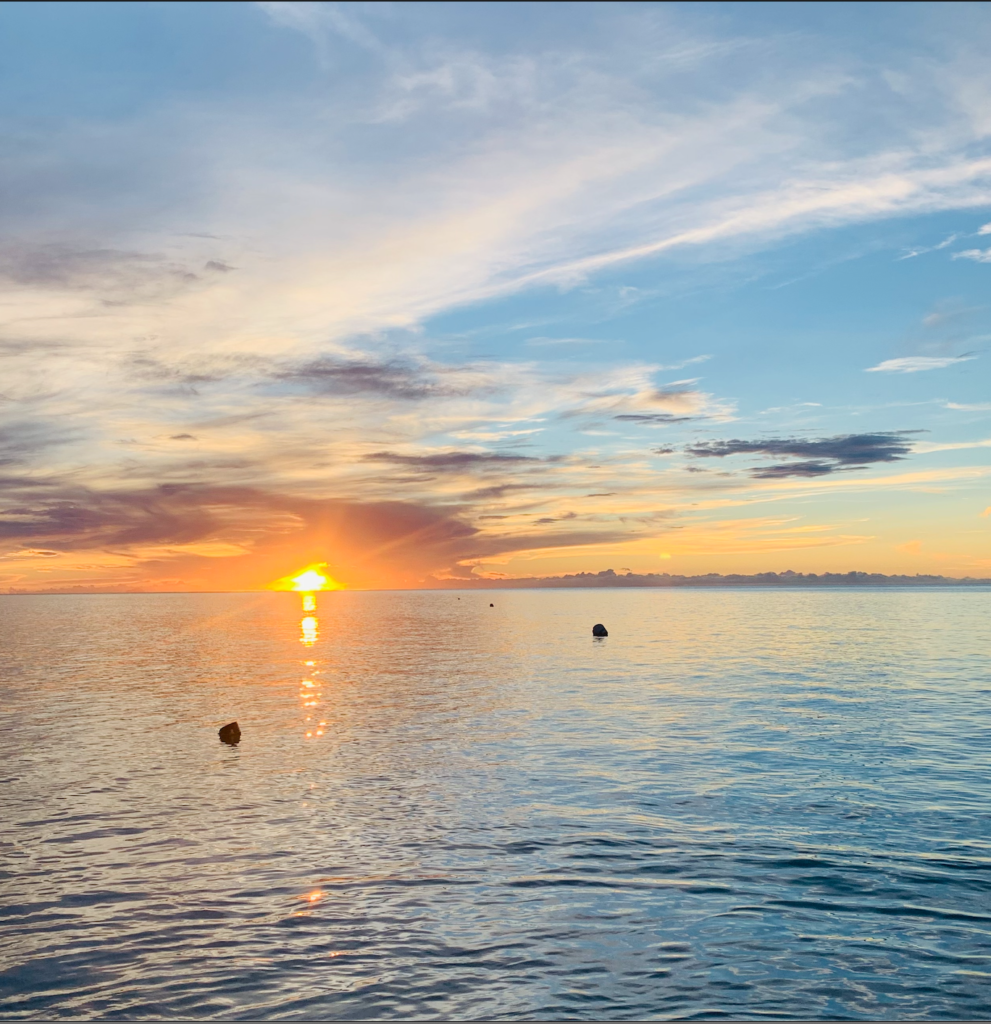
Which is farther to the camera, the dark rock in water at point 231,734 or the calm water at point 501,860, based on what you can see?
the dark rock in water at point 231,734

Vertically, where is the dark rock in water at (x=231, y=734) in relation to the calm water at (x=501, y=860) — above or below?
above

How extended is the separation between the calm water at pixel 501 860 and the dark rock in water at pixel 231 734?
785 mm

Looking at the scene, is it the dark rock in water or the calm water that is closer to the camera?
the calm water

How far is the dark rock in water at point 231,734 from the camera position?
40312 mm

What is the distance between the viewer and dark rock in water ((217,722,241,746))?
40.3 m

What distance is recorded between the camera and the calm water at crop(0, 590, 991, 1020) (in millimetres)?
15227

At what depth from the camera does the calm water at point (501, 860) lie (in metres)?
15.2

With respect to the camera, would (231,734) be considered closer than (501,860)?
No

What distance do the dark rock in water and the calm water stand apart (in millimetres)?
785

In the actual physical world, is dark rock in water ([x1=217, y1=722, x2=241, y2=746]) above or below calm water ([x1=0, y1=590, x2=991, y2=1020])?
above

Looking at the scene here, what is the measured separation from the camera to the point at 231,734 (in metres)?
40.6

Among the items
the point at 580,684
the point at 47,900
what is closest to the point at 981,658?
the point at 580,684

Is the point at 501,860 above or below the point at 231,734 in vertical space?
below

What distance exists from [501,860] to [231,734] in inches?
886
